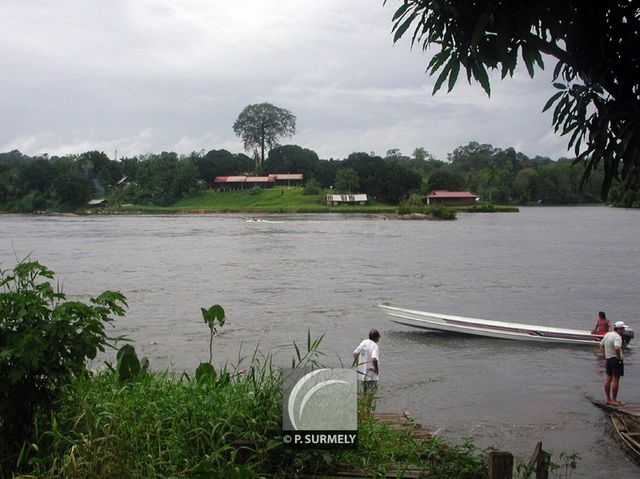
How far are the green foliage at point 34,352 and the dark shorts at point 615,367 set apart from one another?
10.6m

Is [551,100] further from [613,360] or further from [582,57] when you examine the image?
[613,360]

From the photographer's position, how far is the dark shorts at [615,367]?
1285 centimetres

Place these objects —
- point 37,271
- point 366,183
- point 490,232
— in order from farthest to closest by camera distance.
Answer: point 366,183, point 490,232, point 37,271

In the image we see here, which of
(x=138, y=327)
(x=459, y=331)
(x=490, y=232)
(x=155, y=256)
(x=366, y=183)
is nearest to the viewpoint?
(x=459, y=331)

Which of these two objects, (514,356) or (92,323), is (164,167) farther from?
(92,323)

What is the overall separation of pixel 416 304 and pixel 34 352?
2344 cm

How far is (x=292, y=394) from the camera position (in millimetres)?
5340

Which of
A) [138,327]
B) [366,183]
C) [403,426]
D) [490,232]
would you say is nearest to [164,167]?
[366,183]

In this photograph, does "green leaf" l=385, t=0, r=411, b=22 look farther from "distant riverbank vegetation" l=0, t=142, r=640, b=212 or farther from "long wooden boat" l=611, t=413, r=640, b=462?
"distant riverbank vegetation" l=0, t=142, r=640, b=212

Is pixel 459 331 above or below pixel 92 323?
below

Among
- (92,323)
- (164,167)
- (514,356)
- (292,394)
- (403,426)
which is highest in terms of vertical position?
(164,167)

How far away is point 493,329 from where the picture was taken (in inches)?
796

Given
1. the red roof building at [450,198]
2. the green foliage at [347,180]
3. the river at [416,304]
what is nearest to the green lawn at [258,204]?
the green foliage at [347,180]

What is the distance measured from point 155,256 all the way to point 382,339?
28.0 meters
